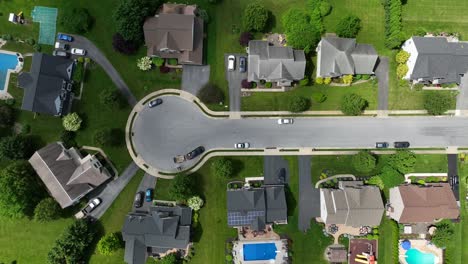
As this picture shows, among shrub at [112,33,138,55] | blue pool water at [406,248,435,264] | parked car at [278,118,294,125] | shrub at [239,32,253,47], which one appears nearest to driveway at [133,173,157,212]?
shrub at [112,33,138,55]

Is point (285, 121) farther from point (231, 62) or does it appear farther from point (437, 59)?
point (437, 59)

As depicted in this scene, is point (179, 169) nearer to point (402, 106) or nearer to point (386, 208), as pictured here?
A: point (386, 208)

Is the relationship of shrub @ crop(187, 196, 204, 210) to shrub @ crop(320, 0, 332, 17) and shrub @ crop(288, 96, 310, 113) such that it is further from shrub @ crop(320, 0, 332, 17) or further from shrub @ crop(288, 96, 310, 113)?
shrub @ crop(320, 0, 332, 17)

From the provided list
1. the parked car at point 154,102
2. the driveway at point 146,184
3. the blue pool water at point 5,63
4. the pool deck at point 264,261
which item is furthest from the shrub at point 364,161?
the blue pool water at point 5,63

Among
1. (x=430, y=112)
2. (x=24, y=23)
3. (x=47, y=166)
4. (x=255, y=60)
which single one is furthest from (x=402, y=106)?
(x=24, y=23)

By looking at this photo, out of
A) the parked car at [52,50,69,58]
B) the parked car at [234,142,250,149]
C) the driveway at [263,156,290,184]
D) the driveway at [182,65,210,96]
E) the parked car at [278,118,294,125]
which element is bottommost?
the driveway at [263,156,290,184]
